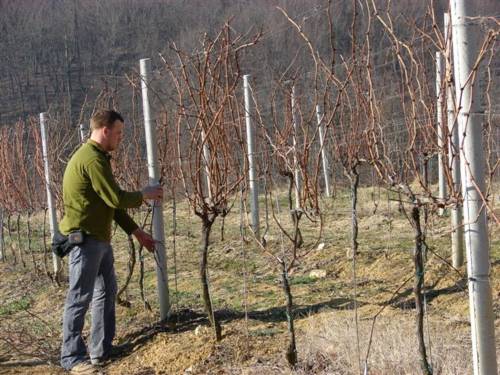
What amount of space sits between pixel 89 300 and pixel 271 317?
1423 millimetres

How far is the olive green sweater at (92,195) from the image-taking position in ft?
13.0

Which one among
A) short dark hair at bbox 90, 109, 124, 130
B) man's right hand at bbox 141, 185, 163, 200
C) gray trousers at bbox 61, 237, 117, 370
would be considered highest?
short dark hair at bbox 90, 109, 124, 130

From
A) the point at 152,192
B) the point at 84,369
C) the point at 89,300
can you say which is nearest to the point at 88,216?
the point at 152,192

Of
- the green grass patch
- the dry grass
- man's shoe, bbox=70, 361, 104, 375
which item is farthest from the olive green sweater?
the green grass patch

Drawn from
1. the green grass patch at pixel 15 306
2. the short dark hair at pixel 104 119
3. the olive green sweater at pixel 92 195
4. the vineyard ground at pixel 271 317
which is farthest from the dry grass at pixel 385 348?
the green grass patch at pixel 15 306

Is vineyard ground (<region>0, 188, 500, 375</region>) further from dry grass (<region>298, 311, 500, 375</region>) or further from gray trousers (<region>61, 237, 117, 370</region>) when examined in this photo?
gray trousers (<region>61, 237, 117, 370</region>)

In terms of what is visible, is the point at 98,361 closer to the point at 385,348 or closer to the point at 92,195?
the point at 92,195

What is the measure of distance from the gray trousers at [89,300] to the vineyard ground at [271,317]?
0.18m

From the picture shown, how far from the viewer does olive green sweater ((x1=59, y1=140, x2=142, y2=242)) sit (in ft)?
13.0

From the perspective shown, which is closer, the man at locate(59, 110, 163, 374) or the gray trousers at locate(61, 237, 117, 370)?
the man at locate(59, 110, 163, 374)

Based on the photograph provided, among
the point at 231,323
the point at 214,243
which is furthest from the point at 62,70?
the point at 231,323

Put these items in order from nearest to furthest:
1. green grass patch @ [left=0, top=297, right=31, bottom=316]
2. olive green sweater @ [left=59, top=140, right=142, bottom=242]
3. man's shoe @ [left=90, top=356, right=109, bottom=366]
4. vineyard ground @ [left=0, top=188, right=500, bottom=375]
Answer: vineyard ground @ [left=0, top=188, right=500, bottom=375]
olive green sweater @ [left=59, top=140, right=142, bottom=242]
man's shoe @ [left=90, top=356, right=109, bottom=366]
green grass patch @ [left=0, top=297, right=31, bottom=316]

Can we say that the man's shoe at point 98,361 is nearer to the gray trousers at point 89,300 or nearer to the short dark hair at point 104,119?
the gray trousers at point 89,300

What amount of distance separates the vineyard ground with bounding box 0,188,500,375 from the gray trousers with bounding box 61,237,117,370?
7.2 inches
